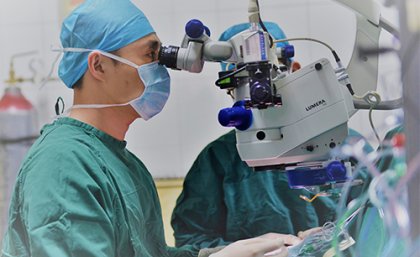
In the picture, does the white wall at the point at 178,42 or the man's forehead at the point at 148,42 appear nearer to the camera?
the man's forehead at the point at 148,42

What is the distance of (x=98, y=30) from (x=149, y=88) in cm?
22

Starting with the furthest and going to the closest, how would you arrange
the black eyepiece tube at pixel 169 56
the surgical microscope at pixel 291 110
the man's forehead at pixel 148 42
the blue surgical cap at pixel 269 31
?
the blue surgical cap at pixel 269 31 < the man's forehead at pixel 148 42 < the black eyepiece tube at pixel 169 56 < the surgical microscope at pixel 291 110

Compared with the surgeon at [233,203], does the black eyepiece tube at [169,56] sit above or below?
above

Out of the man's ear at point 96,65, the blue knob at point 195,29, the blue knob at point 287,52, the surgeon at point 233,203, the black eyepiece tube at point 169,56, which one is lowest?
the surgeon at point 233,203

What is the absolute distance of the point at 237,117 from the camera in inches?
50.4

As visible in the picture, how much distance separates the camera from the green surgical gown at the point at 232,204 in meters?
1.85

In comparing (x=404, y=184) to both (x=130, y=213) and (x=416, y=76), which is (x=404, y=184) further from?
(x=130, y=213)

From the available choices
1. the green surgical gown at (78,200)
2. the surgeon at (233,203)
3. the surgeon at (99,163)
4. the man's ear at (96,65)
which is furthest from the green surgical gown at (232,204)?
the man's ear at (96,65)

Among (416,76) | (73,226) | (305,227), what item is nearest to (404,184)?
(416,76)

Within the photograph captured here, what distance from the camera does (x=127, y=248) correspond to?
1465 mm

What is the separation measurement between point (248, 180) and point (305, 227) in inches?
9.7

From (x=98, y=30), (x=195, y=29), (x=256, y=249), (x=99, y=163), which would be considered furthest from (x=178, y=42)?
(x=256, y=249)

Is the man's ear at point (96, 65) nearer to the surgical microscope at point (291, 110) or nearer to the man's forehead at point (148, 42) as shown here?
the man's forehead at point (148, 42)

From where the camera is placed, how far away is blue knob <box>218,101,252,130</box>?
1.28 metres
